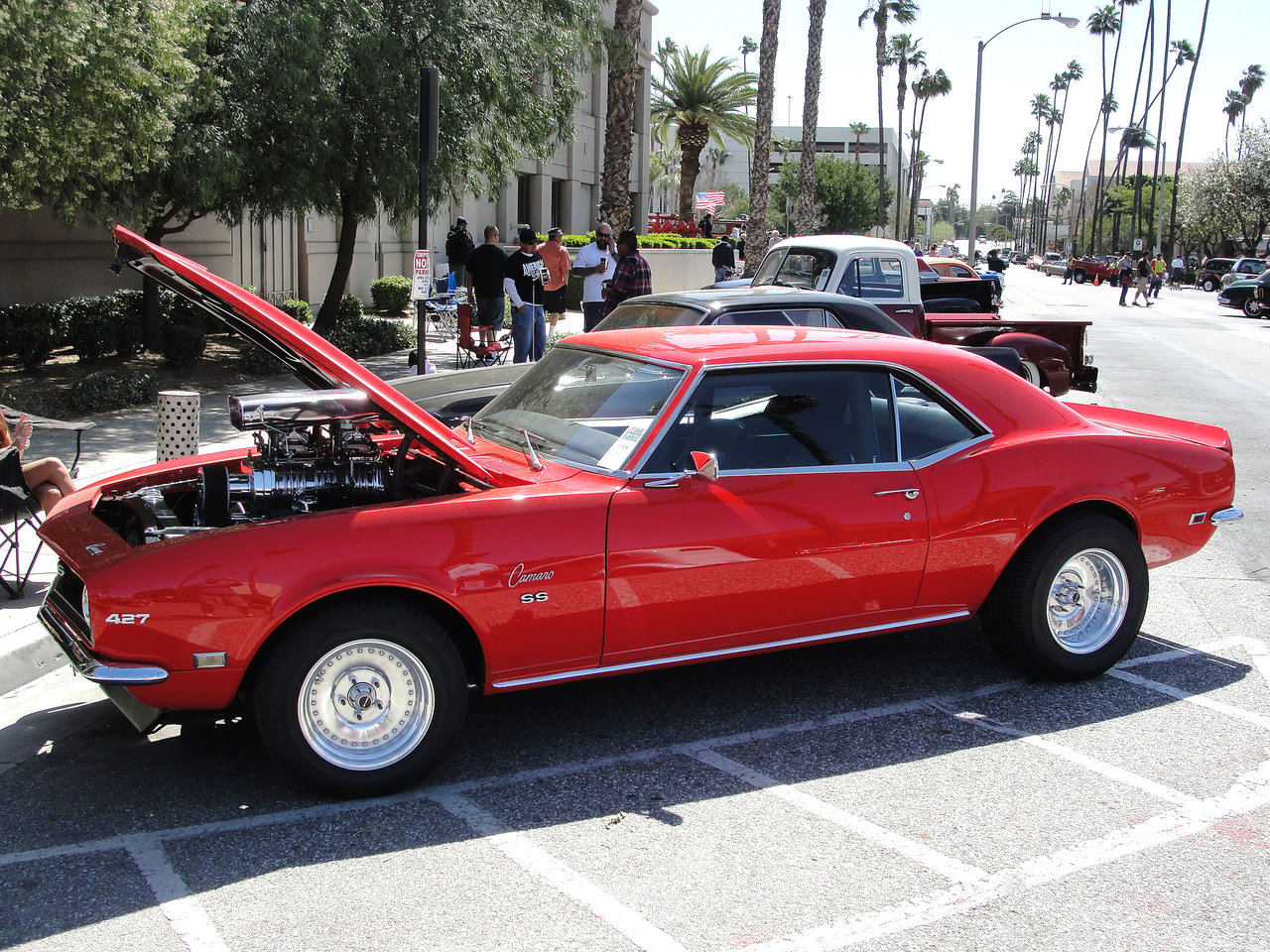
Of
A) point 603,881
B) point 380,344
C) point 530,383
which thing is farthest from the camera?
point 380,344

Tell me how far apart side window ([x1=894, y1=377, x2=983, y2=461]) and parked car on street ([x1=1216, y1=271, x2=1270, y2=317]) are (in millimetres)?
35287

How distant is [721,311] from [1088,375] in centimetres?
558

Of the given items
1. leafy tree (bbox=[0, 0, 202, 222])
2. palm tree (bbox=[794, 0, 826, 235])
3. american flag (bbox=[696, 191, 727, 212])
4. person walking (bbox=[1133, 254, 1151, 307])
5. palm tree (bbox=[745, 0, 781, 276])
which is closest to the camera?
leafy tree (bbox=[0, 0, 202, 222])

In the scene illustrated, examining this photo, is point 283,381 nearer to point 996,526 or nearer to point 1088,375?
point 1088,375

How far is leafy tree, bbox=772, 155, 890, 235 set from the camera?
70812mm

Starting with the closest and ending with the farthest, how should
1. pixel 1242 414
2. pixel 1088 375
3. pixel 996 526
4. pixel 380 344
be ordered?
pixel 996 526 → pixel 1088 375 → pixel 1242 414 → pixel 380 344

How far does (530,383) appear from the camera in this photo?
536 centimetres

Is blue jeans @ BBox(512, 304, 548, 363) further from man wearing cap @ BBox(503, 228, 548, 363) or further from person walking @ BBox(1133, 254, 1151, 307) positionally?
person walking @ BBox(1133, 254, 1151, 307)

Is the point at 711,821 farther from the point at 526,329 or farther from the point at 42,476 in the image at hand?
the point at 526,329

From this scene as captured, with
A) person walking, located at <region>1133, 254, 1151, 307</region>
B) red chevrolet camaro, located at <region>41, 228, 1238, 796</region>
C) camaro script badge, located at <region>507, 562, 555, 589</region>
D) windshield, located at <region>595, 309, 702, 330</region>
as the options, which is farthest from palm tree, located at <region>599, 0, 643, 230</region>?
person walking, located at <region>1133, 254, 1151, 307</region>

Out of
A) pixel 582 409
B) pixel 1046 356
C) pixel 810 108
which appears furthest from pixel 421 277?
pixel 810 108

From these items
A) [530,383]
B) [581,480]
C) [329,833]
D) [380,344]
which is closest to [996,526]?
[581,480]

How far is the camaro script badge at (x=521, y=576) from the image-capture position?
4020mm

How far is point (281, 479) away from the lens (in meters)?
4.49
